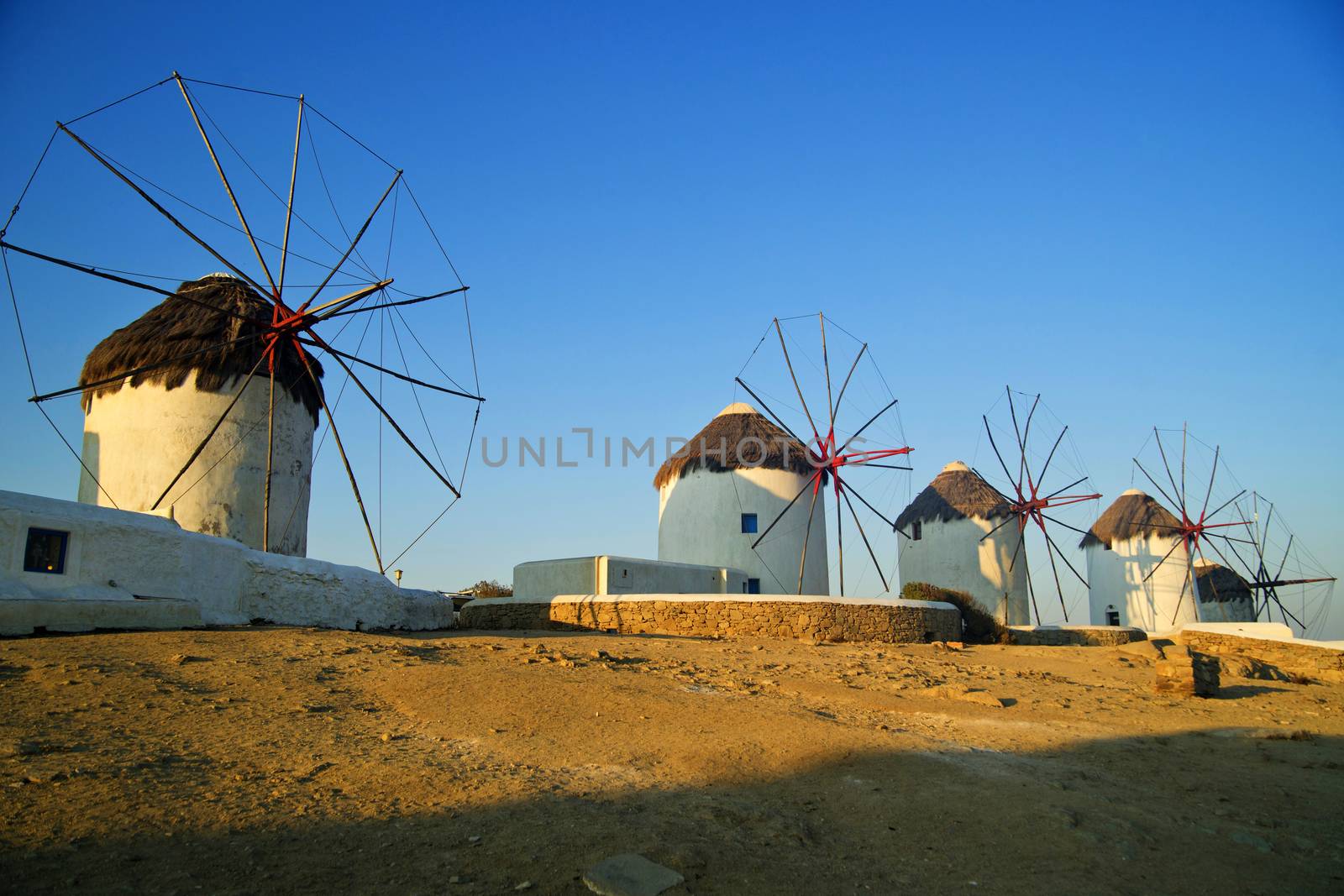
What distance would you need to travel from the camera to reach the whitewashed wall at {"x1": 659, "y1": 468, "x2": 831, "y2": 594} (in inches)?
946

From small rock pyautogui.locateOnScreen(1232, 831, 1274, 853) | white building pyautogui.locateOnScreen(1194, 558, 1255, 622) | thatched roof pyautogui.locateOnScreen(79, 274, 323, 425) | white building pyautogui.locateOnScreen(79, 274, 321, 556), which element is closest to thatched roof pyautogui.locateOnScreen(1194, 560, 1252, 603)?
white building pyautogui.locateOnScreen(1194, 558, 1255, 622)

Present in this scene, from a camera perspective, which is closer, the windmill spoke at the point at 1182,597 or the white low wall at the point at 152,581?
the white low wall at the point at 152,581

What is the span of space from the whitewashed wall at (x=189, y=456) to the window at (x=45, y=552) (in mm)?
4688

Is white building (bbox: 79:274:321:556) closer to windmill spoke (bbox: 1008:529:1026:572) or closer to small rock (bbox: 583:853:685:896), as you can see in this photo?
small rock (bbox: 583:853:685:896)

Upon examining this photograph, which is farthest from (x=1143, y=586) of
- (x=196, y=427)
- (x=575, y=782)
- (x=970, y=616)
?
(x=575, y=782)

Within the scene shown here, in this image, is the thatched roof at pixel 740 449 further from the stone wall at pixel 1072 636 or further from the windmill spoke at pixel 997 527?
the windmill spoke at pixel 997 527

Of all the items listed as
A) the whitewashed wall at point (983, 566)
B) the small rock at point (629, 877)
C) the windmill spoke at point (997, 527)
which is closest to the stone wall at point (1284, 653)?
the whitewashed wall at point (983, 566)

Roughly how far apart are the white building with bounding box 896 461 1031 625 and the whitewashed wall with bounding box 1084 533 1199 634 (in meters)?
5.03

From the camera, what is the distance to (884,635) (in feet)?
58.3

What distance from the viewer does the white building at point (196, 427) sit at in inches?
549

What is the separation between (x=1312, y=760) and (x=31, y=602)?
39.9 ft

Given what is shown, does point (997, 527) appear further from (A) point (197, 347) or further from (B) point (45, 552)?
(B) point (45, 552)

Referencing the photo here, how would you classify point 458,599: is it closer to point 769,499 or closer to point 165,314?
point 769,499

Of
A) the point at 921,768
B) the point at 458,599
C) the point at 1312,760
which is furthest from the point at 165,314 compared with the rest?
the point at 1312,760
